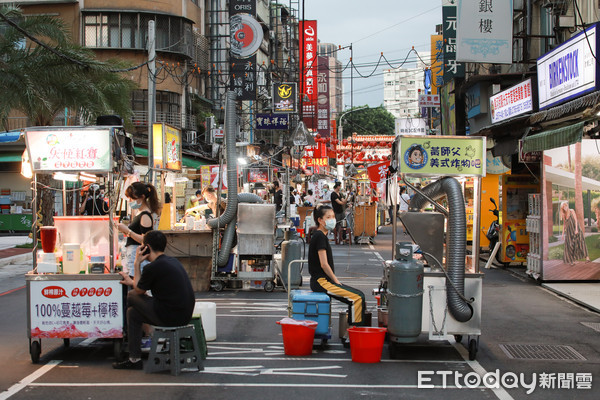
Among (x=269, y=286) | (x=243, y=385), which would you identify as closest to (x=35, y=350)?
(x=243, y=385)

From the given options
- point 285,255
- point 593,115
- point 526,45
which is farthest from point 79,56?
point 593,115

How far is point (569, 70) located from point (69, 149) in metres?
9.83

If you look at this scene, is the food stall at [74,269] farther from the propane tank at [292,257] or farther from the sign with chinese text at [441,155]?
the propane tank at [292,257]

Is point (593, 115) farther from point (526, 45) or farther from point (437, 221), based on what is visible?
point (526, 45)

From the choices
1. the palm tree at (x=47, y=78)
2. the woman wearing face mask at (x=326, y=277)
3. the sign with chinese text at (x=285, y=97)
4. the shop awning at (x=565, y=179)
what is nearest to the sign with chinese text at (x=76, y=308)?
the woman wearing face mask at (x=326, y=277)

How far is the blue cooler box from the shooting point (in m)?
9.08

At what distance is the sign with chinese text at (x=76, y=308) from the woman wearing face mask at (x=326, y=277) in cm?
261

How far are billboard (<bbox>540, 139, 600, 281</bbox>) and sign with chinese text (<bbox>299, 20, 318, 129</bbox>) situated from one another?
91.5 feet

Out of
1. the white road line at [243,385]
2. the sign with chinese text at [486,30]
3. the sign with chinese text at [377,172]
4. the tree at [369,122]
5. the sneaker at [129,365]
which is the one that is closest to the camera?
the white road line at [243,385]

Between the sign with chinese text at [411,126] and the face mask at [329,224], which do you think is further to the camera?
the sign with chinese text at [411,126]

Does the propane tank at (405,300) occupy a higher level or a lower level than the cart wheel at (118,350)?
higher

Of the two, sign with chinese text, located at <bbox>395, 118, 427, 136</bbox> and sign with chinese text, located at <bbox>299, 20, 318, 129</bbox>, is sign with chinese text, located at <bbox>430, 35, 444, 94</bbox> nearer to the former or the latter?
sign with chinese text, located at <bbox>395, 118, 427, 136</bbox>

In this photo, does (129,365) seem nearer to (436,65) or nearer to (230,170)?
(230,170)

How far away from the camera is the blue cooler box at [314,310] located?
9.08 metres
